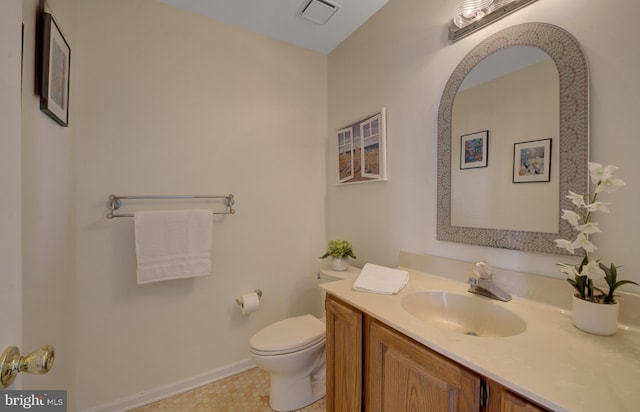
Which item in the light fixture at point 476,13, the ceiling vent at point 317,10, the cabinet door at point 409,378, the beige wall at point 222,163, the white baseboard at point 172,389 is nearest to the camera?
the cabinet door at point 409,378

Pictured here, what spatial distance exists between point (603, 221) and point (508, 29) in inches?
32.7

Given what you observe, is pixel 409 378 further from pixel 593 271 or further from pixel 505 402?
pixel 593 271

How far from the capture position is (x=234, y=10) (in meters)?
1.64

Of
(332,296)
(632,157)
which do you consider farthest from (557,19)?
(332,296)

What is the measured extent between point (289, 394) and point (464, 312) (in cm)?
110

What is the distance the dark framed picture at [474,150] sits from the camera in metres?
1.12

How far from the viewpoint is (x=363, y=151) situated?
176 centimetres

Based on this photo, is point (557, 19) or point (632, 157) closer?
Answer: point (632, 157)

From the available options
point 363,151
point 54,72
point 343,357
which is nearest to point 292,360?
point 343,357

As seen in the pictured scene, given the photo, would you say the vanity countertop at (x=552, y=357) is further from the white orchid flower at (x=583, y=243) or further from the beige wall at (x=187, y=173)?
the beige wall at (x=187, y=173)

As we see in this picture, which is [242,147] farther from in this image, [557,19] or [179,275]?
[557,19]

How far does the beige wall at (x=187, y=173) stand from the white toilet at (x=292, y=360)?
47cm

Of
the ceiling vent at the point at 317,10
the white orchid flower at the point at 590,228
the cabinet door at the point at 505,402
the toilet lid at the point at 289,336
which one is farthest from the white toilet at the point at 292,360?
the ceiling vent at the point at 317,10

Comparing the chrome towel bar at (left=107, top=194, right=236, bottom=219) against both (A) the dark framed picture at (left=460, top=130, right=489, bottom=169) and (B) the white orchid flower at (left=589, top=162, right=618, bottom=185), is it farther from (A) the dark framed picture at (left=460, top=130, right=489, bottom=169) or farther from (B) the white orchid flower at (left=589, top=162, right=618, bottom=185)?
(B) the white orchid flower at (left=589, top=162, right=618, bottom=185)
